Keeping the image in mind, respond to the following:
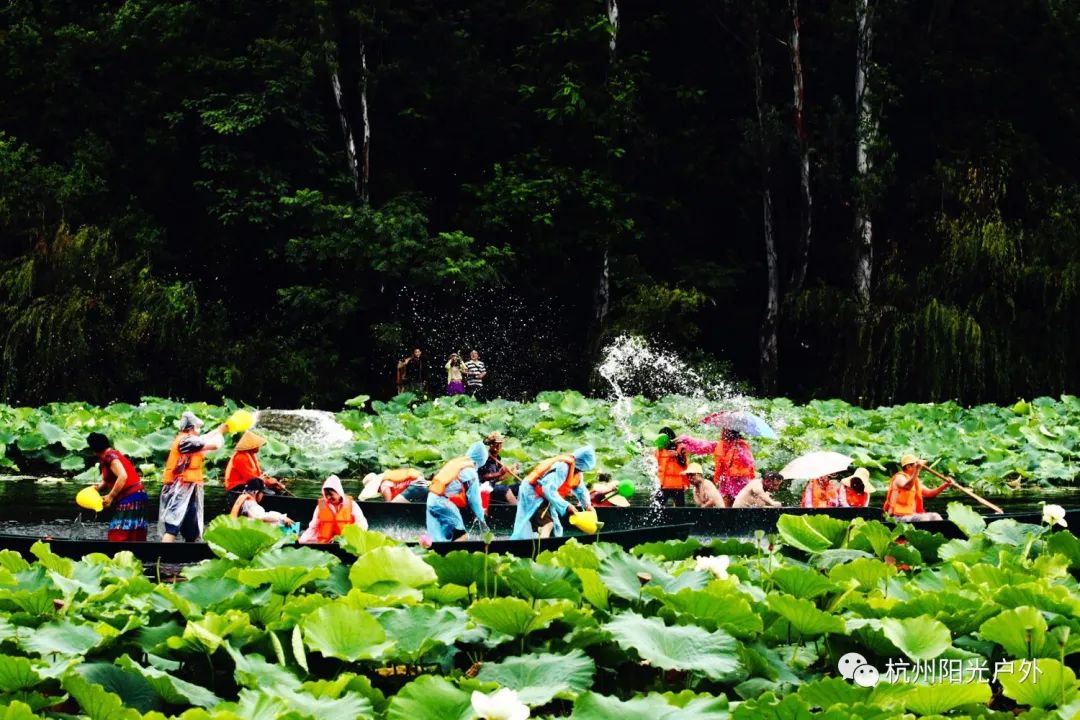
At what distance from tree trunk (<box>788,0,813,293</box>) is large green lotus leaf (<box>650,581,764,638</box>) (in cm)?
2072

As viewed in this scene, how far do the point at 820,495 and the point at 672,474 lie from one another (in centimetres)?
168

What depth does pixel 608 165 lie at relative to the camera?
85.8 feet

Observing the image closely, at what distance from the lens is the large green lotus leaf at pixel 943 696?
3.51m

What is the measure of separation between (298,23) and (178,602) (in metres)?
22.6

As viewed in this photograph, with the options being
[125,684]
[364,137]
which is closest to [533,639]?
[125,684]

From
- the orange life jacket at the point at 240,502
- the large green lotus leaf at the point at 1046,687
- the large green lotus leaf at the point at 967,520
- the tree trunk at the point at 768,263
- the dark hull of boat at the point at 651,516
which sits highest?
the tree trunk at the point at 768,263

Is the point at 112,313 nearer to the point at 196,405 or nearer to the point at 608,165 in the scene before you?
the point at 196,405

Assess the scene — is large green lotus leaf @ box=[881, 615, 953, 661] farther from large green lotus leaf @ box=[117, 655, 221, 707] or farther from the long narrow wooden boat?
the long narrow wooden boat

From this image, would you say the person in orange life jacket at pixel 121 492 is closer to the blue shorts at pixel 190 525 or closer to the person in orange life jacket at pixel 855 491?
the blue shorts at pixel 190 525

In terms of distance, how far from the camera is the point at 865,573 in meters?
4.71

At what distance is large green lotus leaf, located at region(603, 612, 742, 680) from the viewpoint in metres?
3.79

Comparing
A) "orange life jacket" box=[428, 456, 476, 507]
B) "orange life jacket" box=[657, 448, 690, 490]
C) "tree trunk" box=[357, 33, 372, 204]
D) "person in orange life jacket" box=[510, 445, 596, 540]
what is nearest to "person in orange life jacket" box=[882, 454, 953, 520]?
"person in orange life jacket" box=[510, 445, 596, 540]

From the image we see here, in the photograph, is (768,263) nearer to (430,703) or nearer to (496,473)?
(496,473)

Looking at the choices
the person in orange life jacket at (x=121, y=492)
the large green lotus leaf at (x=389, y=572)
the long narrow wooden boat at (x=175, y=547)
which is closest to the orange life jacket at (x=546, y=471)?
the long narrow wooden boat at (x=175, y=547)
